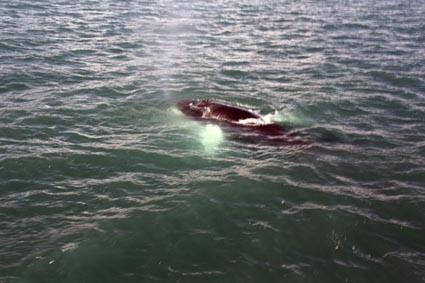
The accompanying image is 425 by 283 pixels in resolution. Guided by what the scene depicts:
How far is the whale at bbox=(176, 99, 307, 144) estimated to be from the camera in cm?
1170

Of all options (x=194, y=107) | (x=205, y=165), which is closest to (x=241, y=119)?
(x=194, y=107)

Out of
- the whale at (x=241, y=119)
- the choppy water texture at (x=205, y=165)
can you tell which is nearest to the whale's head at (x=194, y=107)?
the whale at (x=241, y=119)

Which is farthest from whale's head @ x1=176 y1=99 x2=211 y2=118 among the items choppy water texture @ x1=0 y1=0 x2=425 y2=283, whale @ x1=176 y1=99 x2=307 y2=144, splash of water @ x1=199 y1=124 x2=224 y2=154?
splash of water @ x1=199 y1=124 x2=224 y2=154

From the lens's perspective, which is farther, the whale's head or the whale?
the whale's head

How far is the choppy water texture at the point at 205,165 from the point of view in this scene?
717 cm

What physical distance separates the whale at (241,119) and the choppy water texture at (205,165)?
0.39 m

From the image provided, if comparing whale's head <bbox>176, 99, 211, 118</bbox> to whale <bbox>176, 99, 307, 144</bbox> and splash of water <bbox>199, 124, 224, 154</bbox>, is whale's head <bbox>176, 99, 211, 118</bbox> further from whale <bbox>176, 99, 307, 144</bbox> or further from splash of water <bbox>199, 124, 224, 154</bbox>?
splash of water <bbox>199, 124, 224, 154</bbox>

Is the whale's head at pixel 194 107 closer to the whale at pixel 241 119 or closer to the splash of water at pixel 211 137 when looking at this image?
the whale at pixel 241 119

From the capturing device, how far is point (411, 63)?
1822cm

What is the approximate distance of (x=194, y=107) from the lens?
43.5 feet

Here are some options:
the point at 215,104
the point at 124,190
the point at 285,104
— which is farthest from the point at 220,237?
the point at 285,104

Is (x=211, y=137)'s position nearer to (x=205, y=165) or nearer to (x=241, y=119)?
(x=241, y=119)

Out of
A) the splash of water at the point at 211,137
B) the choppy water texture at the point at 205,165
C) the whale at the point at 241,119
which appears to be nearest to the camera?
the choppy water texture at the point at 205,165

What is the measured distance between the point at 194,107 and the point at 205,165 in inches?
135
